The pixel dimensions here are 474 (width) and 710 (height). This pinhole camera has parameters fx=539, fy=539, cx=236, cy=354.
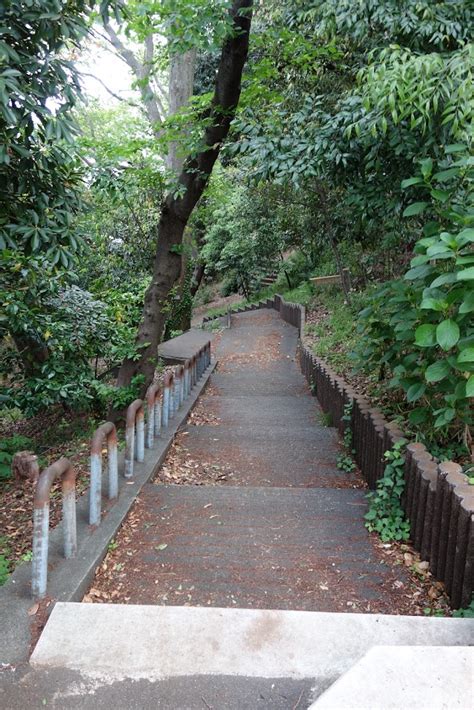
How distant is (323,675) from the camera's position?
2.22 m

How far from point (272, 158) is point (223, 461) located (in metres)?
3.15

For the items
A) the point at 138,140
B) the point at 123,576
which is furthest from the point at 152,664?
the point at 138,140

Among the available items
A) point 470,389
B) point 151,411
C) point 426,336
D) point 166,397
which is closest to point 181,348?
point 166,397

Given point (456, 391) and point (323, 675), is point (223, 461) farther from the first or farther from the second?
point (323, 675)

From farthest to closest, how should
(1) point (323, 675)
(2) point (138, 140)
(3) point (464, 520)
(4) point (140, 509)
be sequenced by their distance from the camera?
(2) point (138, 140) → (4) point (140, 509) → (3) point (464, 520) → (1) point (323, 675)

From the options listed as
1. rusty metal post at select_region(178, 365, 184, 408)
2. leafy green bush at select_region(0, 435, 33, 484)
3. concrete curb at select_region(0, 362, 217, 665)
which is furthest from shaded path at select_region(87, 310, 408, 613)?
leafy green bush at select_region(0, 435, 33, 484)

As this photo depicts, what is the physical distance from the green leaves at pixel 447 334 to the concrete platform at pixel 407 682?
144 cm

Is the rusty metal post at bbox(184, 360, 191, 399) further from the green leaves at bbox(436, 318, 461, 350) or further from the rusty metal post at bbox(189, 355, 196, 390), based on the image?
the green leaves at bbox(436, 318, 461, 350)

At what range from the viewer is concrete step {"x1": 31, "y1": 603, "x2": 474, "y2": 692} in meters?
2.24

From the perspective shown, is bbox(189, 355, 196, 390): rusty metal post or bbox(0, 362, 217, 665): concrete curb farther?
bbox(189, 355, 196, 390): rusty metal post

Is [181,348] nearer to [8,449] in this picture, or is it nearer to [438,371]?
[8,449]

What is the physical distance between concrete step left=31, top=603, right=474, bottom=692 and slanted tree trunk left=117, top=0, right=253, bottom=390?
13.8 ft

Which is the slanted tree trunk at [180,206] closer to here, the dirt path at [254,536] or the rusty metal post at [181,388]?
the rusty metal post at [181,388]

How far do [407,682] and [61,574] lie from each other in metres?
1.92
